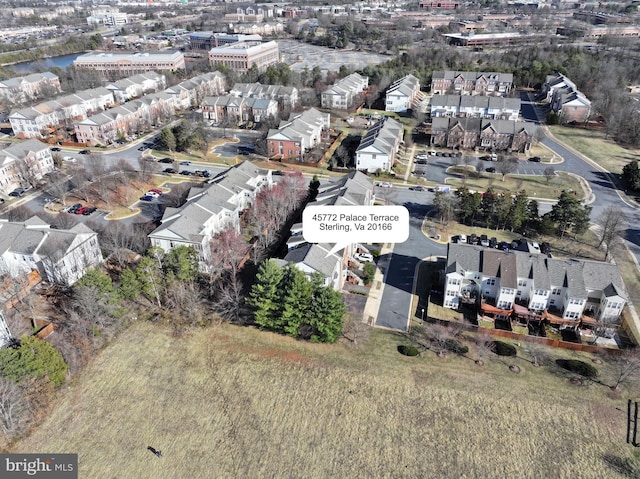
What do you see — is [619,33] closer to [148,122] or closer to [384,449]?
[148,122]

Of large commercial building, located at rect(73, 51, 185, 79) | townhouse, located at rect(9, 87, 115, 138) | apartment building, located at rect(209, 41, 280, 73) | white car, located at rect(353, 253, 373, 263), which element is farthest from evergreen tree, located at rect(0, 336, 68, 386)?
apartment building, located at rect(209, 41, 280, 73)

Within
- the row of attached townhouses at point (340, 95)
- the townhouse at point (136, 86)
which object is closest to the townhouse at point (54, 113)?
the townhouse at point (136, 86)

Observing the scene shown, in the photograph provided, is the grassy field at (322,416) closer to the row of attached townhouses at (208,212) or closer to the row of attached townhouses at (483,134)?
the row of attached townhouses at (208,212)

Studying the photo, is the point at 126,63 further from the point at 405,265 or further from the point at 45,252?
the point at 405,265

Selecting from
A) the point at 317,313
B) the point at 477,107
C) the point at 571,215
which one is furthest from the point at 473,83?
the point at 317,313

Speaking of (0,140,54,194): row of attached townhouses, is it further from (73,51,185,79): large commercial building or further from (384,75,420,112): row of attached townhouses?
(73,51,185,79): large commercial building

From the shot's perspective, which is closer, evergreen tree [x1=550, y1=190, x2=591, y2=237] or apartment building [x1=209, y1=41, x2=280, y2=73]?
evergreen tree [x1=550, y1=190, x2=591, y2=237]
